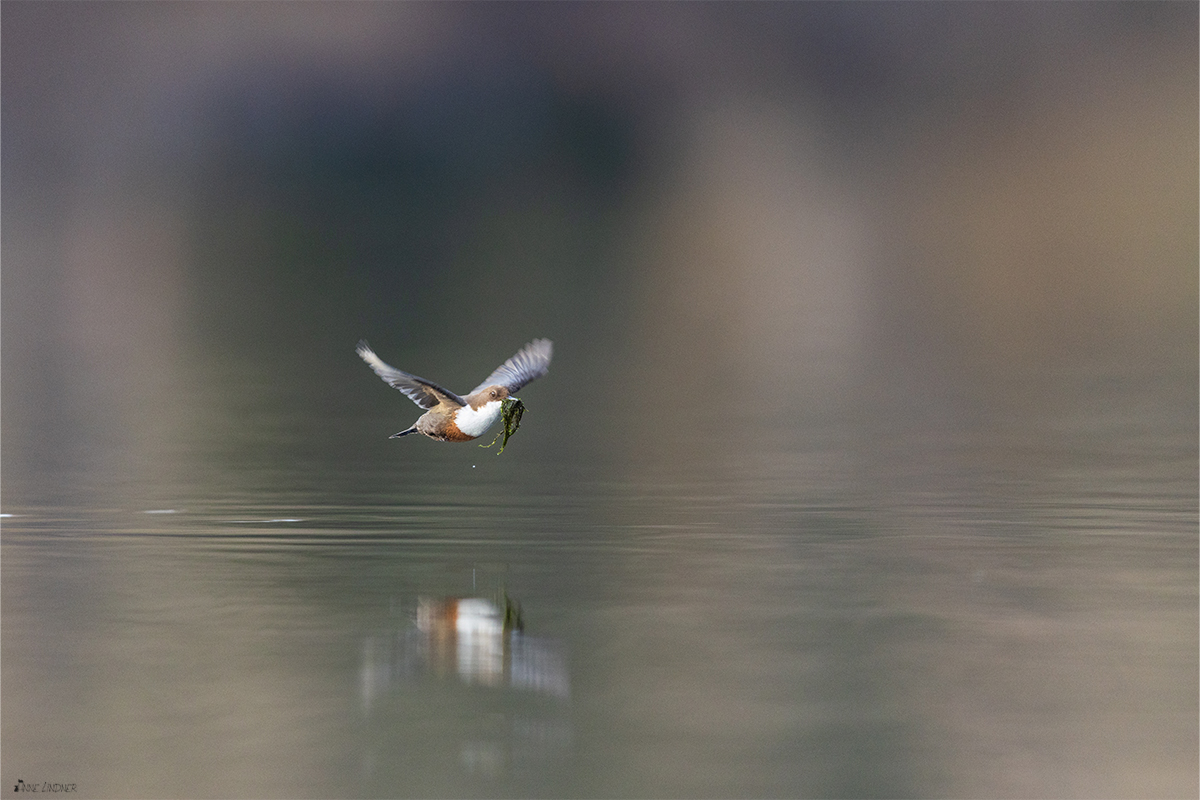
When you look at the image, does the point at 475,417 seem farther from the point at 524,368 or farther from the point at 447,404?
the point at 524,368

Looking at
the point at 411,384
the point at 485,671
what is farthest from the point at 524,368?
the point at 485,671

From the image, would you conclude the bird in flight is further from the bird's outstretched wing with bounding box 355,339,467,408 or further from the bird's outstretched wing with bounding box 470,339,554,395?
the bird's outstretched wing with bounding box 470,339,554,395

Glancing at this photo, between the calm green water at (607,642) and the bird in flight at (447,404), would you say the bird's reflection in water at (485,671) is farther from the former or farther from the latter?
the bird in flight at (447,404)

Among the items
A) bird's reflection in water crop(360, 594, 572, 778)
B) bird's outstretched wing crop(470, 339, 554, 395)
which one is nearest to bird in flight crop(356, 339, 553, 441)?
bird's outstretched wing crop(470, 339, 554, 395)

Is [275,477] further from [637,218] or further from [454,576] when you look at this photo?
[637,218]

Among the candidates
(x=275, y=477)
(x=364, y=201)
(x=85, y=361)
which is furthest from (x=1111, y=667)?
(x=364, y=201)
